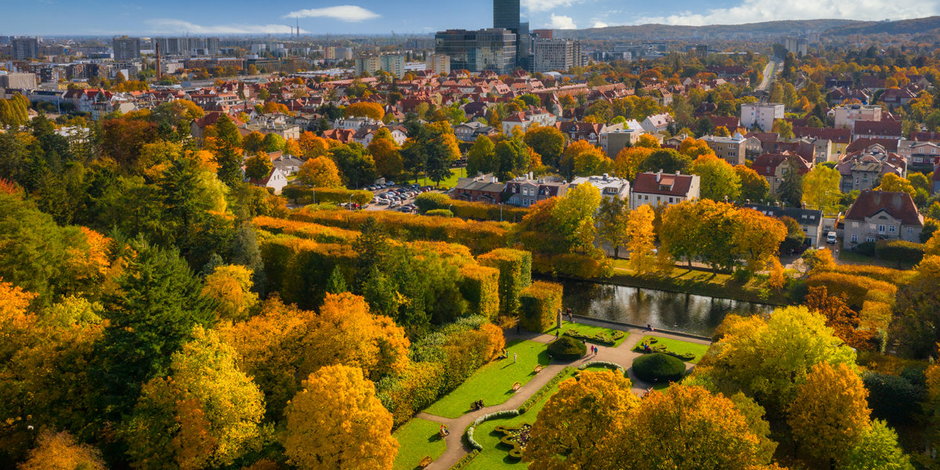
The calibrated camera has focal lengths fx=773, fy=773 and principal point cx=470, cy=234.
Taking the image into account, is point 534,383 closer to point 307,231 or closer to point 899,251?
point 307,231

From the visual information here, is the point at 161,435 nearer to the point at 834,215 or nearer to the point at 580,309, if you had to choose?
the point at 580,309

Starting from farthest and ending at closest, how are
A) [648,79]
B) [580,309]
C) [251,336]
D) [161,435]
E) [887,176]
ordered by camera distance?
[648,79] → [887,176] → [580,309] → [251,336] → [161,435]

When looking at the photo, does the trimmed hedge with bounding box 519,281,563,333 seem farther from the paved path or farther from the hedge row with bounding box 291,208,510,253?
the hedge row with bounding box 291,208,510,253

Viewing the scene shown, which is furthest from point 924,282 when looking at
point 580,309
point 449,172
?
point 449,172

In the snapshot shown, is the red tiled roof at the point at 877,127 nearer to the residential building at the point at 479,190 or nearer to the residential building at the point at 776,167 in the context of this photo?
the residential building at the point at 776,167

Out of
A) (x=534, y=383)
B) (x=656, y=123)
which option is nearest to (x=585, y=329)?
(x=534, y=383)

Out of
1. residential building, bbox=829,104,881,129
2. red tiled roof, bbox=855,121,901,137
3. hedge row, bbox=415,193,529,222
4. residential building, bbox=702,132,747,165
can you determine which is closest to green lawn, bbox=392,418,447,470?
hedge row, bbox=415,193,529,222

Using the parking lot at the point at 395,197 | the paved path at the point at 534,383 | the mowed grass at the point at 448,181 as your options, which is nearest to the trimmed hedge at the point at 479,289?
the paved path at the point at 534,383
